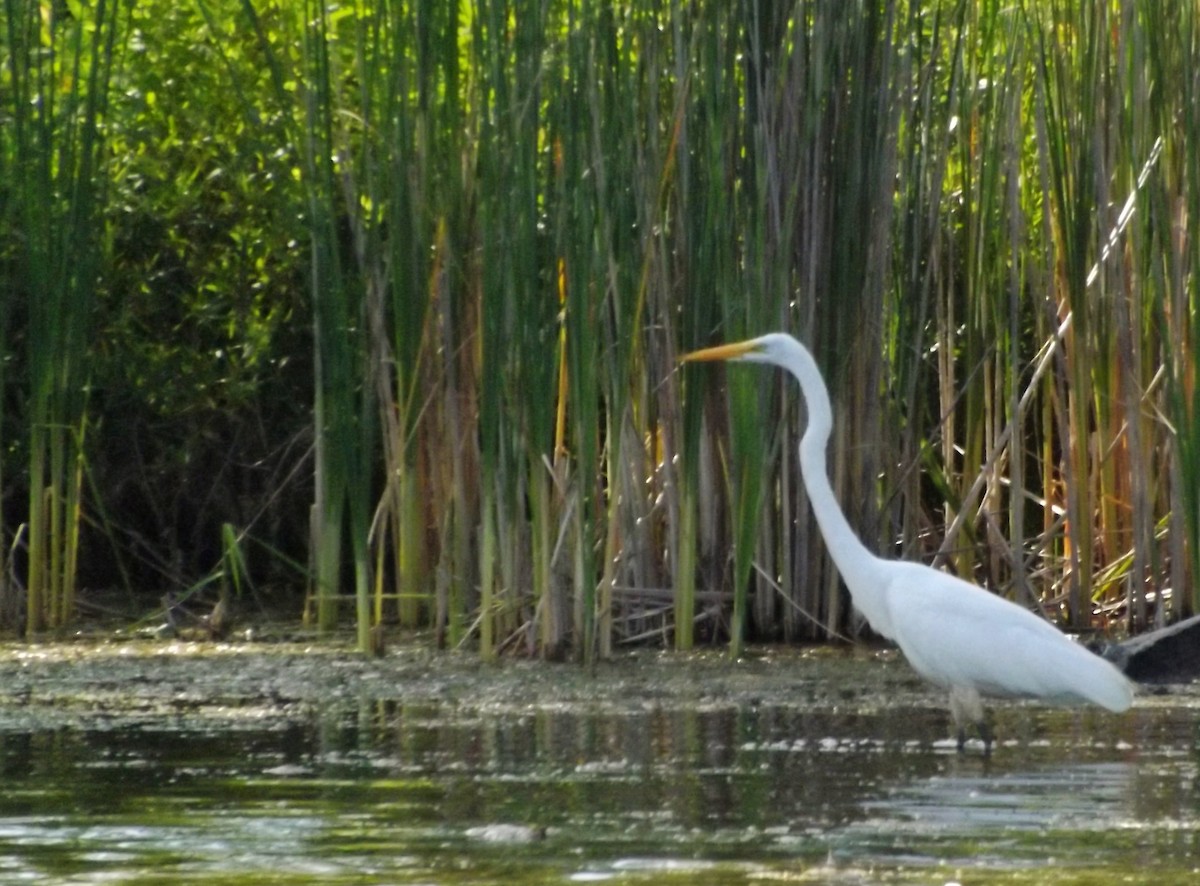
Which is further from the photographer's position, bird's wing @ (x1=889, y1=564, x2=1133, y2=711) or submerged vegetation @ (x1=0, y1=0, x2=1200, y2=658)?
submerged vegetation @ (x1=0, y1=0, x2=1200, y2=658)

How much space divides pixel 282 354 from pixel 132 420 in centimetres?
72

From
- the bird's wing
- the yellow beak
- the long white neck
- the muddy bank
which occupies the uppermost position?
the yellow beak

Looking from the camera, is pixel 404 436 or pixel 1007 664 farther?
pixel 404 436

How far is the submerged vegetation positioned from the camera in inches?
269

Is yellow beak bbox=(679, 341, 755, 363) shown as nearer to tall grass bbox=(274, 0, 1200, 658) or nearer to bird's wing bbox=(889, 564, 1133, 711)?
tall grass bbox=(274, 0, 1200, 658)

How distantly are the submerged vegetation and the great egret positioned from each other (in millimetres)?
444

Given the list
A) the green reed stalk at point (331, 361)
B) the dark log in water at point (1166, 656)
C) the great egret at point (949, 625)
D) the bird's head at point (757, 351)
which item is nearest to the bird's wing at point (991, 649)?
the great egret at point (949, 625)

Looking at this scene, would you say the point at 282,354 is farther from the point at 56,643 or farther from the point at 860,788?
the point at 860,788

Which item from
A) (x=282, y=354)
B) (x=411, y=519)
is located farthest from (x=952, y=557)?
(x=282, y=354)

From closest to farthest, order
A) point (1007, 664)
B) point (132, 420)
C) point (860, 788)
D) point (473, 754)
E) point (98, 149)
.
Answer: point (860, 788)
point (473, 754)
point (1007, 664)
point (98, 149)
point (132, 420)

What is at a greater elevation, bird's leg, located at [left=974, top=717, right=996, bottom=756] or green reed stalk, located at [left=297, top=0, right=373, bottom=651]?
green reed stalk, located at [left=297, top=0, right=373, bottom=651]

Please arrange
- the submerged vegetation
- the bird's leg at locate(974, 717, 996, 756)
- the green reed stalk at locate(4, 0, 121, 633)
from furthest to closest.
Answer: the green reed stalk at locate(4, 0, 121, 633), the submerged vegetation, the bird's leg at locate(974, 717, 996, 756)

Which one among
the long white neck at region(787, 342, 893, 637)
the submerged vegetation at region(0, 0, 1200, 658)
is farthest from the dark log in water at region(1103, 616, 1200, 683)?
the long white neck at region(787, 342, 893, 637)

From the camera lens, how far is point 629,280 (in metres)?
6.84
